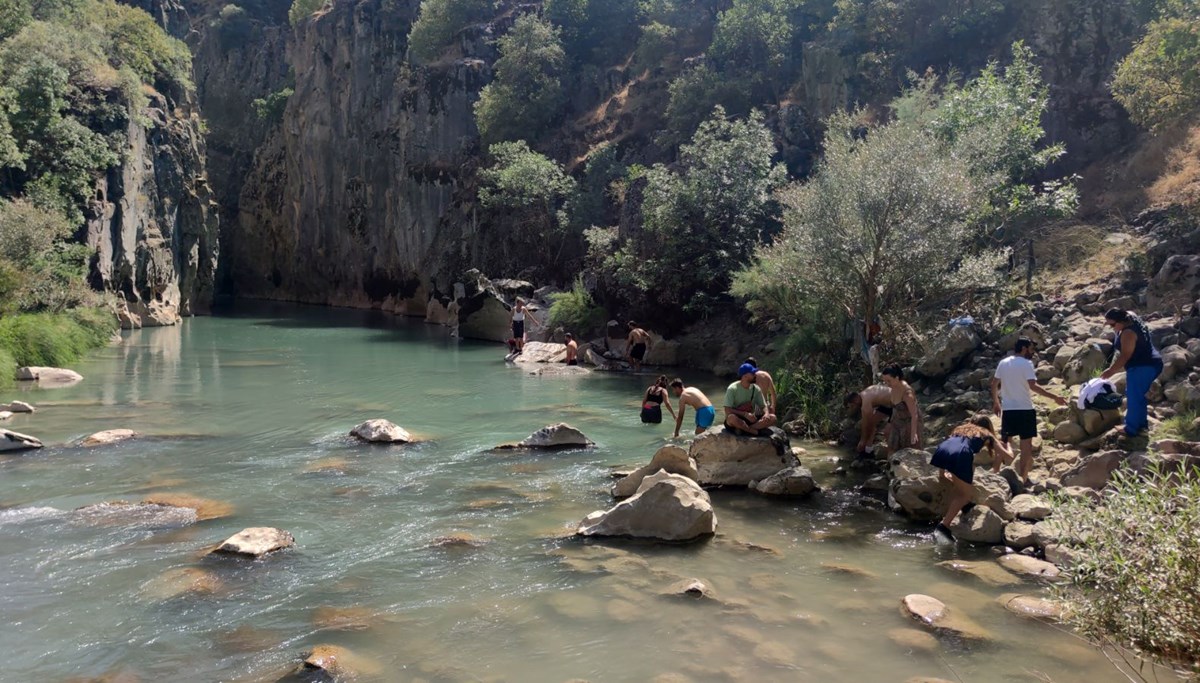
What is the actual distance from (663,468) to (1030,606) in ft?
16.5

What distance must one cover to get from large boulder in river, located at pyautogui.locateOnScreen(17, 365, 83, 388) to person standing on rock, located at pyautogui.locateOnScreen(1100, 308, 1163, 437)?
22.3 meters

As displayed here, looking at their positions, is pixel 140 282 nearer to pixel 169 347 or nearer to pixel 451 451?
pixel 169 347

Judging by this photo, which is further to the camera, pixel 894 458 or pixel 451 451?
pixel 451 451

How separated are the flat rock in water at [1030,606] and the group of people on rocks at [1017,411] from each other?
1645 millimetres

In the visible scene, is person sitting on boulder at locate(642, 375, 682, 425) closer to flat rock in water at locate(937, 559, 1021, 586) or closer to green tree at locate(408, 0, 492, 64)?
flat rock in water at locate(937, 559, 1021, 586)

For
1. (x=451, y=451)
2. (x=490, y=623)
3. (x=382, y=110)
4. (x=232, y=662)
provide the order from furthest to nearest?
(x=382, y=110)
(x=451, y=451)
(x=490, y=623)
(x=232, y=662)

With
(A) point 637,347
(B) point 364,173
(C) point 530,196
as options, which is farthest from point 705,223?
(B) point 364,173

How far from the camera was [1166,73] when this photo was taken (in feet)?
62.0

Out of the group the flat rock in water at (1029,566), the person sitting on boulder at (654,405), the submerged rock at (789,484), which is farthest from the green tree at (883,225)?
the flat rock in water at (1029,566)

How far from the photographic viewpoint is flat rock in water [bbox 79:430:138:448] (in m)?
14.5

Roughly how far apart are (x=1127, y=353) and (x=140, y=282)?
127ft

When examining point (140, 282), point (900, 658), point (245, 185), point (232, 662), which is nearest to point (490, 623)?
point (232, 662)

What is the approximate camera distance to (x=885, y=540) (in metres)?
9.82

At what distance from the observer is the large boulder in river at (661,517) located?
987 centimetres
